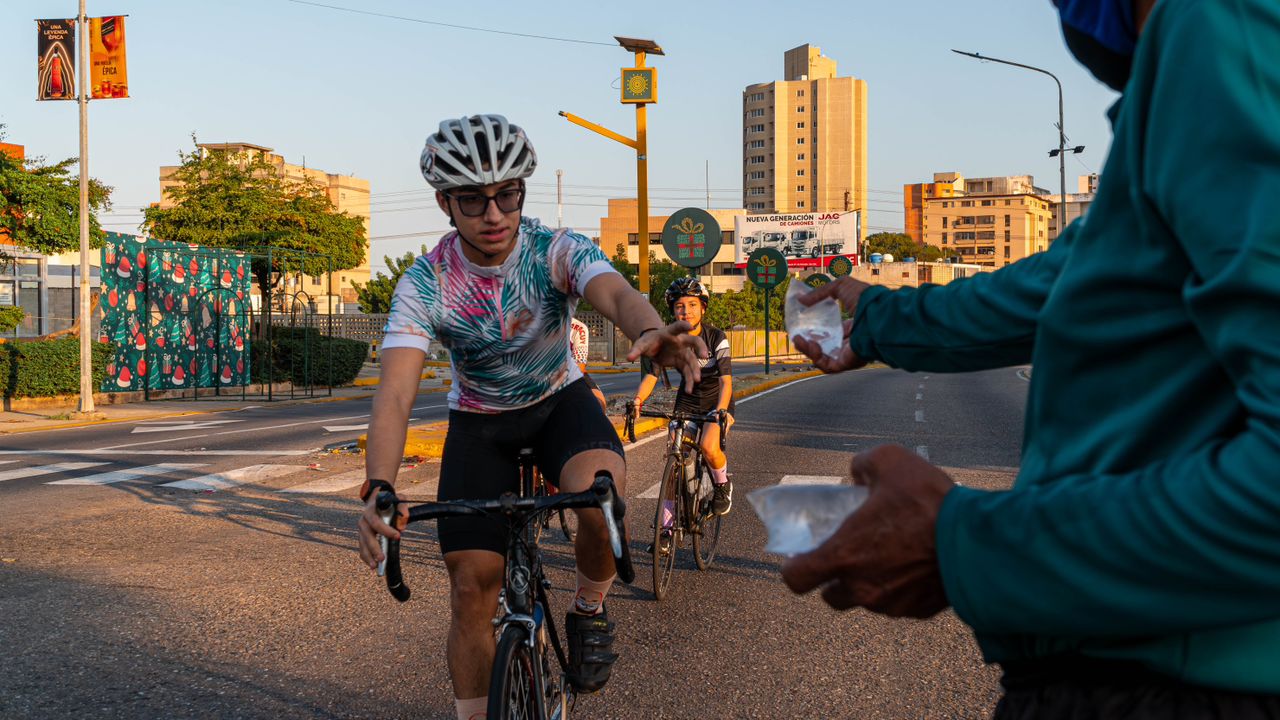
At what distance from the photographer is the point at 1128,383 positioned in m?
1.15

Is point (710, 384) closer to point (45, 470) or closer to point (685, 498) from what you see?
point (685, 498)

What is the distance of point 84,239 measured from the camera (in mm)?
23312

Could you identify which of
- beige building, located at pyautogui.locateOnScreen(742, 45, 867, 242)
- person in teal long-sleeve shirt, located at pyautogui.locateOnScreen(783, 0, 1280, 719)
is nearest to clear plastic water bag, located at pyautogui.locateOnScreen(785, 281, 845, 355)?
person in teal long-sleeve shirt, located at pyautogui.locateOnScreen(783, 0, 1280, 719)

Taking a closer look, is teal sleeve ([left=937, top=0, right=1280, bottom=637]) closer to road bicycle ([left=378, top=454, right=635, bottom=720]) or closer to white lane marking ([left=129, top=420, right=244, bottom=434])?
road bicycle ([left=378, top=454, right=635, bottom=720])

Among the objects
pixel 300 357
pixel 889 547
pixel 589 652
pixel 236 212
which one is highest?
pixel 236 212

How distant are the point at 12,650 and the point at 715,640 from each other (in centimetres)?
351

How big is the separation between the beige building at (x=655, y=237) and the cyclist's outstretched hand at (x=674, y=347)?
142185 mm

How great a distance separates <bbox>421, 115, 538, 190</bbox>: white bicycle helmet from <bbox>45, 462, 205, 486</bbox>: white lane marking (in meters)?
10.1

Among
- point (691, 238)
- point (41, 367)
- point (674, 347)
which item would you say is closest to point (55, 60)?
point (41, 367)

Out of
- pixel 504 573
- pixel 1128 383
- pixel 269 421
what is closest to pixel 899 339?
pixel 1128 383

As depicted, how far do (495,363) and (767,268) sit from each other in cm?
3633

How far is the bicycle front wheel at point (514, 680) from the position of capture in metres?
3.18

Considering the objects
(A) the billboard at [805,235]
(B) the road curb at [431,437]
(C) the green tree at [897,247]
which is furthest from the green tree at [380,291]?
(C) the green tree at [897,247]

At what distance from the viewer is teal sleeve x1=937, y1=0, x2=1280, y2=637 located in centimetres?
96
